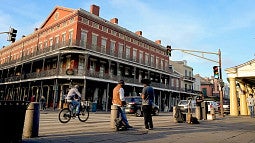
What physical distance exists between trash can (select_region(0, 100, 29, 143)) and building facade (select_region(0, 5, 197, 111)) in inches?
754

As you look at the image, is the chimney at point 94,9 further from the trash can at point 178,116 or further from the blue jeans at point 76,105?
the trash can at point 178,116

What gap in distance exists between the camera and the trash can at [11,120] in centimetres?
369

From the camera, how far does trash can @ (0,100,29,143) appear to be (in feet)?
12.1

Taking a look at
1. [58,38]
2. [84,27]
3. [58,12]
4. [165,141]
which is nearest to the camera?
[165,141]

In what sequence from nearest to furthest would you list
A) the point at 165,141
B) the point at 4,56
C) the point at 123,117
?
the point at 165,141, the point at 123,117, the point at 4,56

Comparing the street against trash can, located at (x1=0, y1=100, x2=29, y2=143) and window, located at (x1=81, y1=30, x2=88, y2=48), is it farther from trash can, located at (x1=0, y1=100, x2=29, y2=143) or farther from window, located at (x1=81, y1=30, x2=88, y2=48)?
window, located at (x1=81, y1=30, x2=88, y2=48)

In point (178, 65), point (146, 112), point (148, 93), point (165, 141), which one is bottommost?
point (165, 141)

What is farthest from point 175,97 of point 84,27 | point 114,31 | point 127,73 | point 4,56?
point 4,56

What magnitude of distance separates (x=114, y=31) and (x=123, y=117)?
85.8 feet

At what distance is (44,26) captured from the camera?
35.6m

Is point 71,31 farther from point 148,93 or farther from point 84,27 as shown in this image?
point 148,93

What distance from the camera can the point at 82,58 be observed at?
27.1m

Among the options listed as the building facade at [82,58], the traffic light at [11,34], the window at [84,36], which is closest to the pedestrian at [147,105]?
the traffic light at [11,34]

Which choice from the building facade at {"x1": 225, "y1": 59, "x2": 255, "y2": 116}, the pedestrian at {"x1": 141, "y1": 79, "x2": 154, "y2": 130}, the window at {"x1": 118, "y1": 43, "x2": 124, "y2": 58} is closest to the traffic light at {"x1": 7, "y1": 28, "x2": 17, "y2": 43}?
the pedestrian at {"x1": 141, "y1": 79, "x2": 154, "y2": 130}
